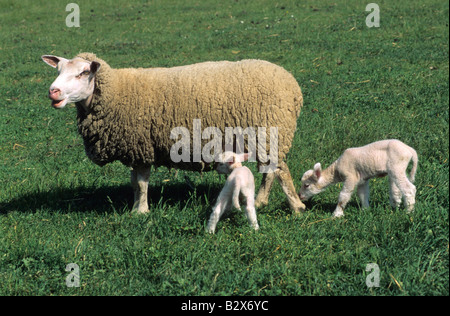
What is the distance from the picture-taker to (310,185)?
18.4 ft

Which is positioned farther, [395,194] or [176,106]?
[176,106]

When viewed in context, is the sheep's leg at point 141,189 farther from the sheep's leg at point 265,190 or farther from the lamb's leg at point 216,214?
the sheep's leg at point 265,190

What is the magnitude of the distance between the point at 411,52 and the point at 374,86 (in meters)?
2.33

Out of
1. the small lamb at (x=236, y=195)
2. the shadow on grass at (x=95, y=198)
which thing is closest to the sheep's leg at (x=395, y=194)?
the small lamb at (x=236, y=195)

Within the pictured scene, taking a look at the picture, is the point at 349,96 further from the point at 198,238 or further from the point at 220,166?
the point at 198,238

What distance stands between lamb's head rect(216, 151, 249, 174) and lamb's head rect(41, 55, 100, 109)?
5.30ft

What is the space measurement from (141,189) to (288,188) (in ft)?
5.28

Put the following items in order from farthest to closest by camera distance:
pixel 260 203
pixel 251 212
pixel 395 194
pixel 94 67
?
1. pixel 260 203
2. pixel 94 67
3. pixel 395 194
4. pixel 251 212

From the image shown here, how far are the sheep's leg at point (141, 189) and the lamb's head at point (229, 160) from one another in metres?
1.04

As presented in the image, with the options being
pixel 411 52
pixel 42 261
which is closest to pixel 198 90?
pixel 42 261
